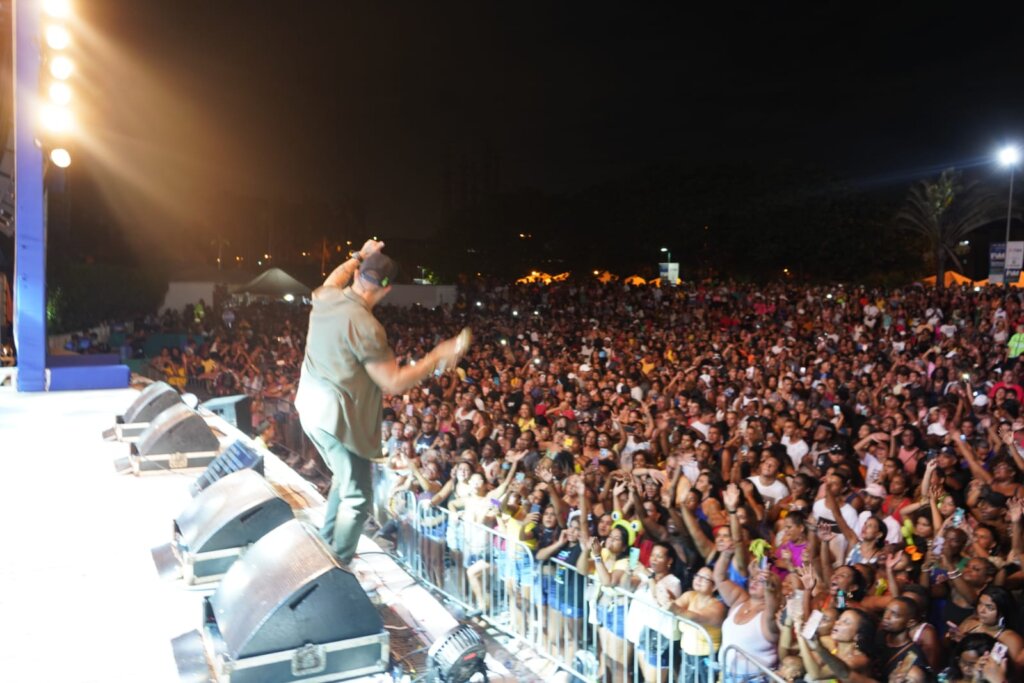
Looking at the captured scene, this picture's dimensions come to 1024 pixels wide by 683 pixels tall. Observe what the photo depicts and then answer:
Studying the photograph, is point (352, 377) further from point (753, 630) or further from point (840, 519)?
point (840, 519)

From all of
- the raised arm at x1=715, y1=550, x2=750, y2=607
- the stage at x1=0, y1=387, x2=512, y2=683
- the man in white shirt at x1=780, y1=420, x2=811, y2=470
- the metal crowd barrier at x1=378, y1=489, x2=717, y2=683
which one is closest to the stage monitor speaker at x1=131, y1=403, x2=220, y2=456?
the stage at x1=0, y1=387, x2=512, y2=683

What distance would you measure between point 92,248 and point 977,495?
25.2 meters

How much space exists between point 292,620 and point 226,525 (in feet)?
2.75

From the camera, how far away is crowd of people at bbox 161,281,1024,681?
12.1 feet

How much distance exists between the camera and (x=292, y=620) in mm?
2420

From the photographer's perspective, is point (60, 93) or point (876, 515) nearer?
point (876, 515)

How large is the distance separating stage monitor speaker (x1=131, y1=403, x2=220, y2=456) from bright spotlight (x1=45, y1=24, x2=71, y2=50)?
3.85 metres

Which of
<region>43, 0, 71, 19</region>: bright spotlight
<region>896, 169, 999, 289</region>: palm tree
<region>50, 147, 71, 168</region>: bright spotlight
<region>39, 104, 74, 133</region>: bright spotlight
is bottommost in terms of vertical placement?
<region>50, 147, 71, 168</region>: bright spotlight

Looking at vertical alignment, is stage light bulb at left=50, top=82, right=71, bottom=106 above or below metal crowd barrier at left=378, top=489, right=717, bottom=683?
above

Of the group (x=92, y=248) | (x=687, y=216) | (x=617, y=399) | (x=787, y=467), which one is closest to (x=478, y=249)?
(x=687, y=216)

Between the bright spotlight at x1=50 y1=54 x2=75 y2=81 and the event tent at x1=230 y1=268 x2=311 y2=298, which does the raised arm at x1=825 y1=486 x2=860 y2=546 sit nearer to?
the bright spotlight at x1=50 y1=54 x2=75 y2=81

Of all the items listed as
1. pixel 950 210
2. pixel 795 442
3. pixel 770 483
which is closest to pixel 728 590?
pixel 770 483

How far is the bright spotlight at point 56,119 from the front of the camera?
708 centimetres

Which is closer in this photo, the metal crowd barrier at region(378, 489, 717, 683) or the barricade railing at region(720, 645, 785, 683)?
the barricade railing at region(720, 645, 785, 683)
